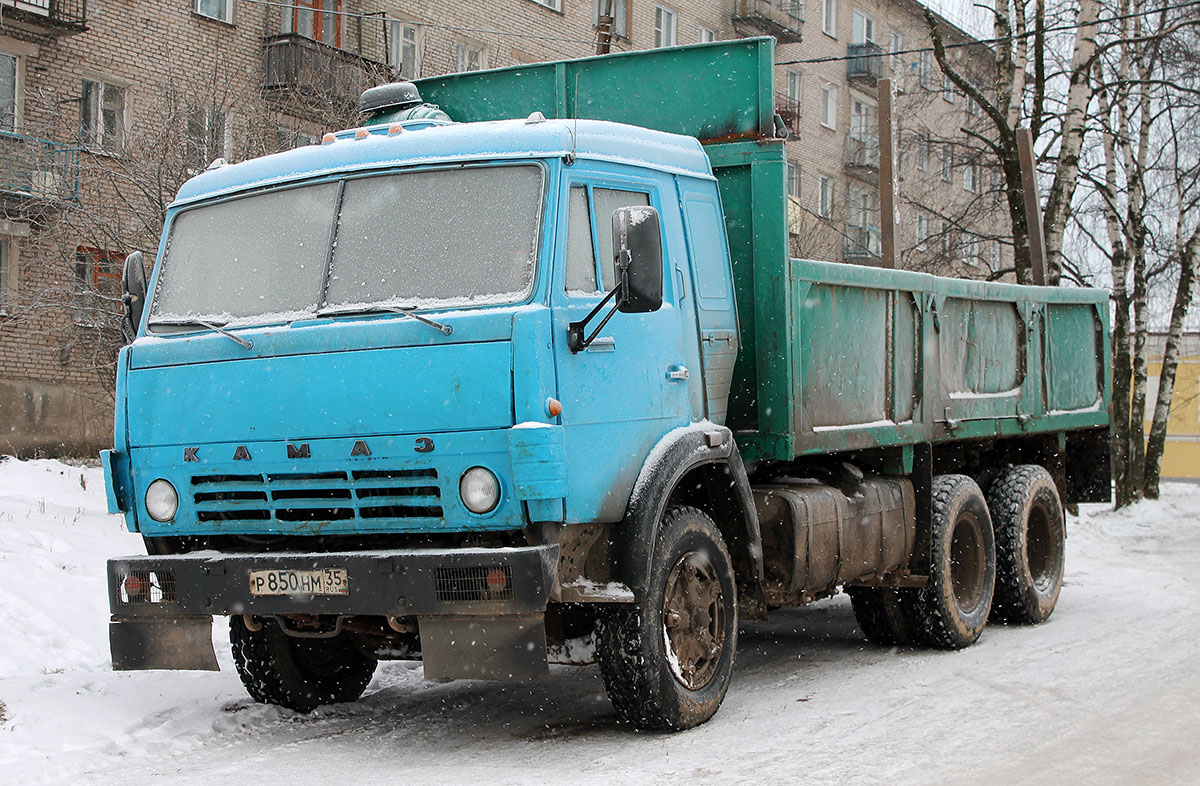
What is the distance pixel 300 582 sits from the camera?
19.3 ft

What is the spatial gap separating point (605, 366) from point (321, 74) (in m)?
13.5

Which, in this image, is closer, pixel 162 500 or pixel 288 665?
pixel 162 500

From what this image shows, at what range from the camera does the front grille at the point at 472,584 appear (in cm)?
559

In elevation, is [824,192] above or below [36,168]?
above

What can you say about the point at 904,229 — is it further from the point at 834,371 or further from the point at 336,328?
the point at 336,328

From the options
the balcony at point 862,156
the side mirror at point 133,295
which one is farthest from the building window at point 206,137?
the balcony at point 862,156

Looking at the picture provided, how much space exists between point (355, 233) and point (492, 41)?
22352 millimetres

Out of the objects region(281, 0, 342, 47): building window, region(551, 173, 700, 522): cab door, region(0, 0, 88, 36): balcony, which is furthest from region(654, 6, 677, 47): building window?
region(551, 173, 700, 522): cab door

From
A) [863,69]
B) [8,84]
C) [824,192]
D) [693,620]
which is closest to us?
[693,620]

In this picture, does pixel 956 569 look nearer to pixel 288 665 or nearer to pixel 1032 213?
pixel 288 665

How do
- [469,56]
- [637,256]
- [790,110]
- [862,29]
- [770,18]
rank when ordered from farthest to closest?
[862,29] < [770,18] < [790,110] < [469,56] < [637,256]

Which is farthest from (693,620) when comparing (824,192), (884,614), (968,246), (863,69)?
(863,69)

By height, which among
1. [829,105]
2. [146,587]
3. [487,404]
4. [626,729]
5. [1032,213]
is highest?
[829,105]

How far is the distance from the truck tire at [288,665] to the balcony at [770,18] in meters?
31.9
